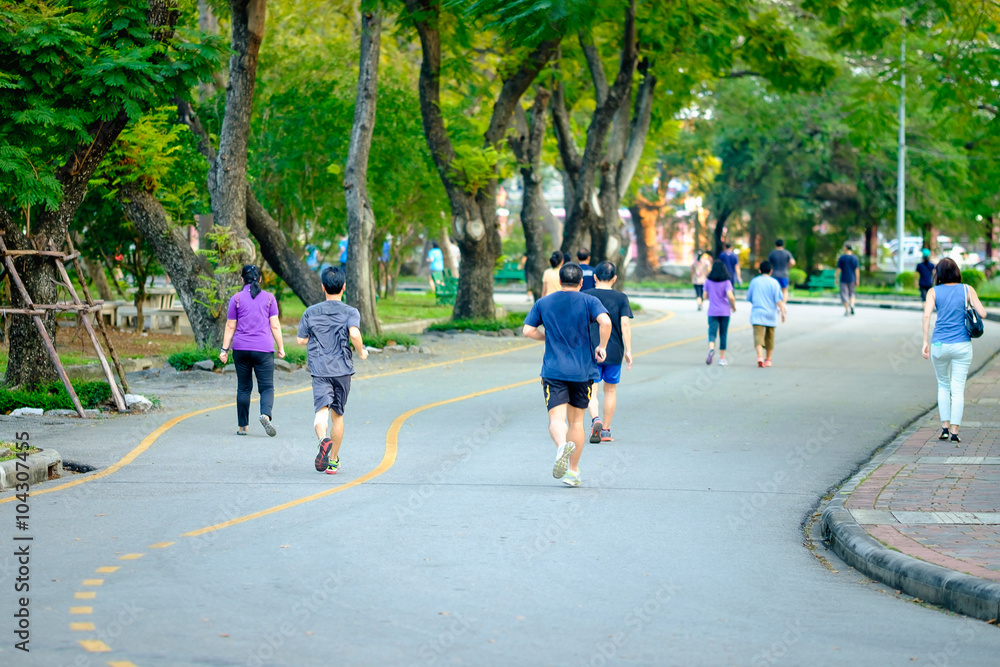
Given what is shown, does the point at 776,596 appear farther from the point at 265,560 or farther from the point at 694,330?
the point at 694,330

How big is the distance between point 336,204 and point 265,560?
22.3 m

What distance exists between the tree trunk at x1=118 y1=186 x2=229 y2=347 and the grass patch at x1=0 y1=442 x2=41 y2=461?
8.43 metres

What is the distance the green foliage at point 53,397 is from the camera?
524 inches

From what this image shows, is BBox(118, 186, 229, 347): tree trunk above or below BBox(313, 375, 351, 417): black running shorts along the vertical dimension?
above

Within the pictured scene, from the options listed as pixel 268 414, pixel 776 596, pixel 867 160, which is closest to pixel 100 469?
pixel 268 414

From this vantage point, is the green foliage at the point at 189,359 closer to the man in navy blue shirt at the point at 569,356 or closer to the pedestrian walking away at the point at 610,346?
the pedestrian walking away at the point at 610,346

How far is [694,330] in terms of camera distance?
27906 mm

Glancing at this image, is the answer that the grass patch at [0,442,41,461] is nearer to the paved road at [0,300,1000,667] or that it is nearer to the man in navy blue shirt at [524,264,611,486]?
the paved road at [0,300,1000,667]

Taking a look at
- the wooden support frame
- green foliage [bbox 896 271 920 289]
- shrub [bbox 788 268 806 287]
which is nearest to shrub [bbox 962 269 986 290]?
green foliage [bbox 896 271 920 289]

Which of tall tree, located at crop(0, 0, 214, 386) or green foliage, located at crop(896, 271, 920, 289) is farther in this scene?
green foliage, located at crop(896, 271, 920, 289)

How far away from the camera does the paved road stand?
549 centimetres
